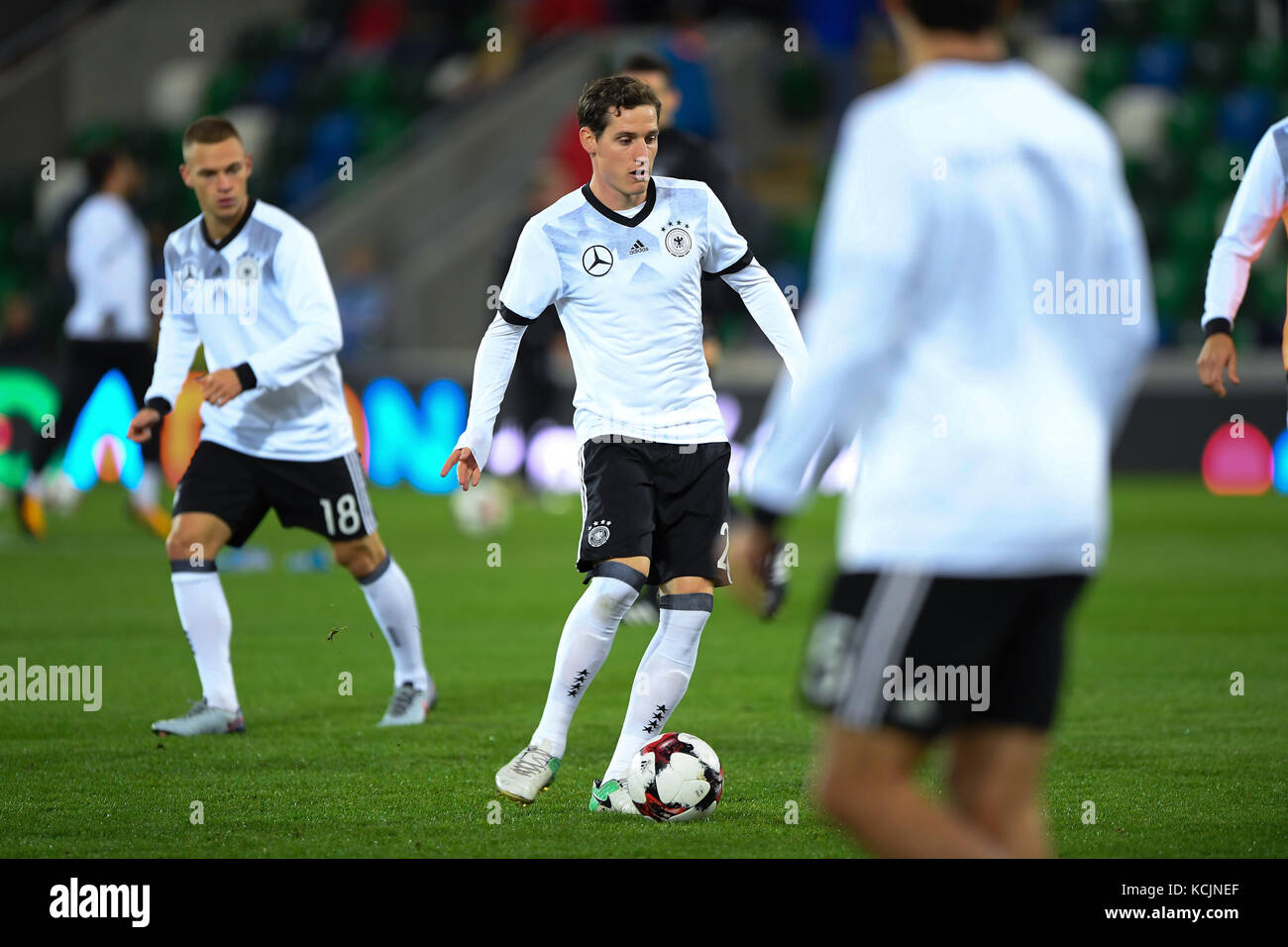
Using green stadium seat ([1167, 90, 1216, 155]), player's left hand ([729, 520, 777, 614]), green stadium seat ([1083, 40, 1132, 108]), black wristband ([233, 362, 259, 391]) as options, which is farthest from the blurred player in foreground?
green stadium seat ([1167, 90, 1216, 155])

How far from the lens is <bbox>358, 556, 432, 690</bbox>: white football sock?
6.70 meters

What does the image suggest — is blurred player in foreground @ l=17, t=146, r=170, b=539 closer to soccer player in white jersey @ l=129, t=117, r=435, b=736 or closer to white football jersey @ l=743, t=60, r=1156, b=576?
soccer player in white jersey @ l=129, t=117, r=435, b=736

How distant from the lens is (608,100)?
17.4 feet

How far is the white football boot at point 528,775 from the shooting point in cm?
527

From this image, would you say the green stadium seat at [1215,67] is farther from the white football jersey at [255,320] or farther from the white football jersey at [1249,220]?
the white football jersey at [255,320]

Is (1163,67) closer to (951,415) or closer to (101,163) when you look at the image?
(101,163)

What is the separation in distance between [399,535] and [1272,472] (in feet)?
27.5

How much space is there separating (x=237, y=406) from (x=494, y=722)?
1.51 meters

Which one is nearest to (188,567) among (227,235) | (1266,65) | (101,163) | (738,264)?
(227,235)

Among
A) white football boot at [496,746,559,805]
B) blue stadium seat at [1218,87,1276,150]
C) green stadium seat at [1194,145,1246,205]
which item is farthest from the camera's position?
blue stadium seat at [1218,87,1276,150]

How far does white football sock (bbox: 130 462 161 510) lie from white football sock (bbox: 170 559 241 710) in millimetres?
6554

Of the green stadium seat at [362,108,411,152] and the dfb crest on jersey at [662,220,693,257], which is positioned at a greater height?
the green stadium seat at [362,108,411,152]

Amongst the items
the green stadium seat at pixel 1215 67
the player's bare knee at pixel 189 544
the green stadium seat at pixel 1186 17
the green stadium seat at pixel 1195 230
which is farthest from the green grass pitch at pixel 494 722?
the green stadium seat at pixel 1186 17

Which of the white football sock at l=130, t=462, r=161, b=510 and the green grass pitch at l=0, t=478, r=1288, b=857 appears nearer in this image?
the green grass pitch at l=0, t=478, r=1288, b=857
